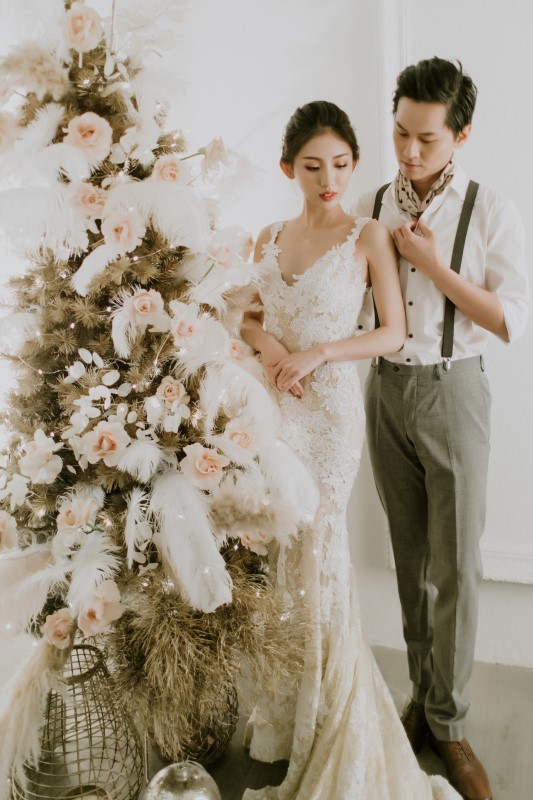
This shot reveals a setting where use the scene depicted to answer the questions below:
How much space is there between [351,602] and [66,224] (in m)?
1.30

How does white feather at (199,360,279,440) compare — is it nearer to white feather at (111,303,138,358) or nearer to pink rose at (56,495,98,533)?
white feather at (111,303,138,358)

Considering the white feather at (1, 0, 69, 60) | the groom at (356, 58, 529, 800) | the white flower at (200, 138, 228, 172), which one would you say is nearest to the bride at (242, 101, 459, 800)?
the groom at (356, 58, 529, 800)

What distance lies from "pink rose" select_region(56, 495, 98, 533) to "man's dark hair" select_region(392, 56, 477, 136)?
4.47 ft

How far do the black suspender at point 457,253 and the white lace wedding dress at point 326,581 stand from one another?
0.84 feet

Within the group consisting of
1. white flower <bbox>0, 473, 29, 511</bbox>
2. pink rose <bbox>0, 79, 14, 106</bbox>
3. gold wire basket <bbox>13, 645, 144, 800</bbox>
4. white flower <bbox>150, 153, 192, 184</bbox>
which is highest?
pink rose <bbox>0, 79, 14, 106</bbox>

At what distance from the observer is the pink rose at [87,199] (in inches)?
55.9

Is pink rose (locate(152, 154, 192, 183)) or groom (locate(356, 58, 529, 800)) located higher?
pink rose (locate(152, 154, 192, 183))

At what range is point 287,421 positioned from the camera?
1.87 m

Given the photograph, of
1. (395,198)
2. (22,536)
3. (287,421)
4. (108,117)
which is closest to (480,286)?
(395,198)

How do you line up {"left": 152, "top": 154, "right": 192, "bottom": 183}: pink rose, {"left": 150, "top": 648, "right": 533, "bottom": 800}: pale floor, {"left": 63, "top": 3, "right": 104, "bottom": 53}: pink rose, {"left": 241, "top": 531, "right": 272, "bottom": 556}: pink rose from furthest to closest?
{"left": 150, "top": 648, "right": 533, "bottom": 800}: pale floor → {"left": 241, "top": 531, "right": 272, "bottom": 556}: pink rose → {"left": 152, "top": 154, "right": 192, "bottom": 183}: pink rose → {"left": 63, "top": 3, "right": 104, "bottom": 53}: pink rose

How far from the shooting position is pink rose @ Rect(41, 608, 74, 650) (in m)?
1.46

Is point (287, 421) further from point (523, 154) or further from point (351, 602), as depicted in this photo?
point (523, 154)

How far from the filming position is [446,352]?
6.09ft

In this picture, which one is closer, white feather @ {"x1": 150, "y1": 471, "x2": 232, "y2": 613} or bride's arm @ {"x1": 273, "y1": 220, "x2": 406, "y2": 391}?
white feather @ {"x1": 150, "y1": 471, "x2": 232, "y2": 613}
